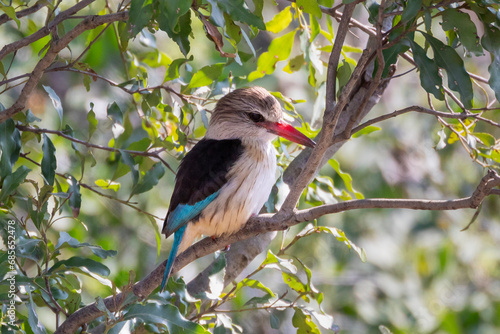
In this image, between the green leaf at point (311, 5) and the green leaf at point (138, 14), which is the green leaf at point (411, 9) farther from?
the green leaf at point (138, 14)

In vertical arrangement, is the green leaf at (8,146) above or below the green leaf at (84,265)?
above

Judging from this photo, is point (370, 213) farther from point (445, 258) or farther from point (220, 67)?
point (220, 67)

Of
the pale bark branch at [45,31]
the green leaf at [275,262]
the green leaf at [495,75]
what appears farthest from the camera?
the green leaf at [275,262]

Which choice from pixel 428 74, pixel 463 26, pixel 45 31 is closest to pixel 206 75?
pixel 45 31

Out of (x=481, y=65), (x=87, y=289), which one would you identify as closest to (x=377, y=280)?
(x=481, y=65)

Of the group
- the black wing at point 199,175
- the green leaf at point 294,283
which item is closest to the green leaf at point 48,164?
the black wing at point 199,175

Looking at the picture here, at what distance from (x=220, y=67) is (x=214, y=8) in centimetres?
87

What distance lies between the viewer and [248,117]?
3338 millimetres

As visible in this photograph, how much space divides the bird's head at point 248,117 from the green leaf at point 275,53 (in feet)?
0.77

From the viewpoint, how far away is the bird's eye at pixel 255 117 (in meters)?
3.29

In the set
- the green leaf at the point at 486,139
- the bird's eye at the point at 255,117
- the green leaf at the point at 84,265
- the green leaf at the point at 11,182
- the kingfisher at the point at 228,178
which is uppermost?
the bird's eye at the point at 255,117

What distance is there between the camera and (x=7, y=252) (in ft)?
7.78

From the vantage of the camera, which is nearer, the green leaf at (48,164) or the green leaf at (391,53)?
the green leaf at (391,53)

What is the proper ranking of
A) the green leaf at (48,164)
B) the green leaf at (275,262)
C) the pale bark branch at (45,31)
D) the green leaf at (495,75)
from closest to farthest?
the green leaf at (495,75) < the pale bark branch at (45,31) < the green leaf at (48,164) < the green leaf at (275,262)
